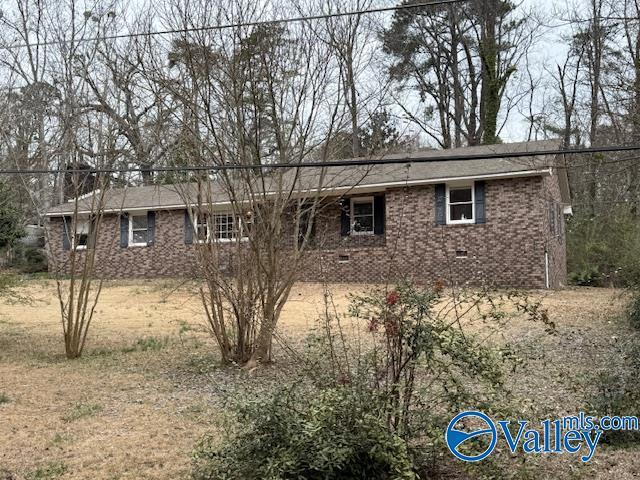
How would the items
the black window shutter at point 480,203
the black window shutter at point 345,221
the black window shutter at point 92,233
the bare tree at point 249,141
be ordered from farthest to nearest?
1. the black window shutter at point 345,221
2. the black window shutter at point 480,203
3. the black window shutter at point 92,233
4. the bare tree at point 249,141

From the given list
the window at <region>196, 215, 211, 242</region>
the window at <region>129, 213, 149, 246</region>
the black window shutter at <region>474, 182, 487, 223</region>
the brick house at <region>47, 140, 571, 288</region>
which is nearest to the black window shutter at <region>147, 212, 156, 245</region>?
the window at <region>129, 213, 149, 246</region>

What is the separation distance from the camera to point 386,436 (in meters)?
3.52

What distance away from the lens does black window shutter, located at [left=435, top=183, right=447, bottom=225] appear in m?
17.5

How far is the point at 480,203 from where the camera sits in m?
17.0

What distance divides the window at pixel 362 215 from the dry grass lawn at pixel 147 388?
6.61m

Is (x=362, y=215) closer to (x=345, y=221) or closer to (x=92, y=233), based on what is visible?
(x=345, y=221)

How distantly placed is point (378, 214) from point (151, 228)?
343 inches

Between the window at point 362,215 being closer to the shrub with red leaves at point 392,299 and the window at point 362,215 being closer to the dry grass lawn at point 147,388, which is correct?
the dry grass lawn at point 147,388

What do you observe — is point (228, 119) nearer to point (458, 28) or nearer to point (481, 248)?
point (481, 248)

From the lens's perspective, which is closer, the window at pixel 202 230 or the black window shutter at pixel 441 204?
the window at pixel 202 230


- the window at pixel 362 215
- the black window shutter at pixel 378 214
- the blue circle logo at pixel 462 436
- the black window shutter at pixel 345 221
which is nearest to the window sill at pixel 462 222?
the black window shutter at pixel 378 214

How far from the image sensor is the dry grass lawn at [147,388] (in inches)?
173

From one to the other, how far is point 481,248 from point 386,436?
14.1 metres

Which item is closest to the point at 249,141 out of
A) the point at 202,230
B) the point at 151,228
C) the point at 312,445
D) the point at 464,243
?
the point at 202,230
